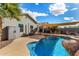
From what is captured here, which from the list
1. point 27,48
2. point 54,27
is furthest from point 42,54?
point 54,27

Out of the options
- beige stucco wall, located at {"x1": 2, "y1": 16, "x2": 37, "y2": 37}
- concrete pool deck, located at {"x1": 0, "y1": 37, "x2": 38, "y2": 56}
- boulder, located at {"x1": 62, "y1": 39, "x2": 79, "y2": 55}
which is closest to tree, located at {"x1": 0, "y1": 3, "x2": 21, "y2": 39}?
beige stucco wall, located at {"x1": 2, "y1": 16, "x2": 37, "y2": 37}

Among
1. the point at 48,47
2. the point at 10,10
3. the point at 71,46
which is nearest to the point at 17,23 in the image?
the point at 10,10

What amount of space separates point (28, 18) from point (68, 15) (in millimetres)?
391

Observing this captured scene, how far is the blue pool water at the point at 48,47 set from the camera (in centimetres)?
146

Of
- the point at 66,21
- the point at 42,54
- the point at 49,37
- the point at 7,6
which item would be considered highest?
the point at 7,6

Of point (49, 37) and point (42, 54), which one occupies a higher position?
point (49, 37)

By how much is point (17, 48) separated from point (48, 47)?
30 centimetres

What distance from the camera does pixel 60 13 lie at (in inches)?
58.4

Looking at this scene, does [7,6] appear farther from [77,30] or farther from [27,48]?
[77,30]

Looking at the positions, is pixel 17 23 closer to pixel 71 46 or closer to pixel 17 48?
pixel 17 48

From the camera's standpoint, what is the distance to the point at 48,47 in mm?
1474

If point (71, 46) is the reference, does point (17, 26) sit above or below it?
above

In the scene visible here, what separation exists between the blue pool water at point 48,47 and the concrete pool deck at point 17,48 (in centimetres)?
4

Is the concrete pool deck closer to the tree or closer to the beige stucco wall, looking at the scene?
the beige stucco wall
